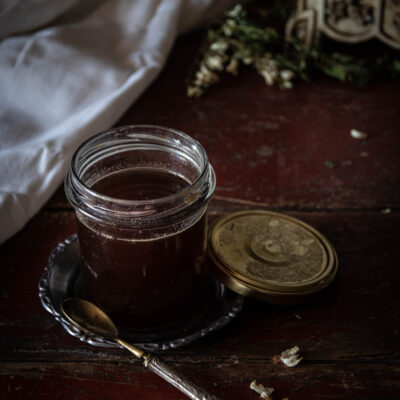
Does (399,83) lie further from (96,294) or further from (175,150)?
(96,294)

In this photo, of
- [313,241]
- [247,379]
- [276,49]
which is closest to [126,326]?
[247,379]

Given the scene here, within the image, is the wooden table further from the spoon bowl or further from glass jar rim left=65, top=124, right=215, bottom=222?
glass jar rim left=65, top=124, right=215, bottom=222

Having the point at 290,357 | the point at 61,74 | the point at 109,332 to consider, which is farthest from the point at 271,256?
the point at 61,74

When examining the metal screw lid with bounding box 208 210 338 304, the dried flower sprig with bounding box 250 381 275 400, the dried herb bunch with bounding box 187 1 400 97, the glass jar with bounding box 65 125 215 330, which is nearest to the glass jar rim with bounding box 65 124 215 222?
the glass jar with bounding box 65 125 215 330

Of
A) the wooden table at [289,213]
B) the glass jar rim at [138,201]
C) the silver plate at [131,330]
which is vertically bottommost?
the wooden table at [289,213]

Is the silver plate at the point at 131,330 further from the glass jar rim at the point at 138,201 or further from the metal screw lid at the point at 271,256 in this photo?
the glass jar rim at the point at 138,201

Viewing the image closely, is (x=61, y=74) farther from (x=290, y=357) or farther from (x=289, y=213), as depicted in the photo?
(x=290, y=357)

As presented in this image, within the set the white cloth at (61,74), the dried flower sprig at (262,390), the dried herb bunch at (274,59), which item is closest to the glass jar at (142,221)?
the dried flower sprig at (262,390)
